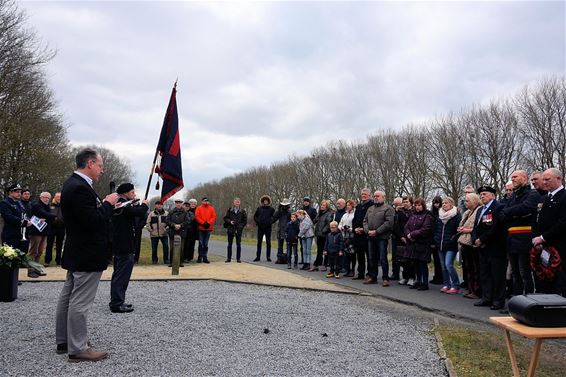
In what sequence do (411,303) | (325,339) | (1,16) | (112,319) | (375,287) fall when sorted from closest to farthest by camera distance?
(325,339), (112,319), (411,303), (375,287), (1,16)

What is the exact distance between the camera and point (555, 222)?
21.0ft

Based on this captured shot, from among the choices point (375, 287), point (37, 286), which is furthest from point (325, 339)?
point (37, 286)

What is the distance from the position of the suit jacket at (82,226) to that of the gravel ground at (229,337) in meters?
1.05

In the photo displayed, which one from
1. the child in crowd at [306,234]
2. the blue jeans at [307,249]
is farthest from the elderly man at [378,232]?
the blue jeans at [307,249]

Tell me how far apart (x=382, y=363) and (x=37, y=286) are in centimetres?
779

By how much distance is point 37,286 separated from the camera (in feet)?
31.8

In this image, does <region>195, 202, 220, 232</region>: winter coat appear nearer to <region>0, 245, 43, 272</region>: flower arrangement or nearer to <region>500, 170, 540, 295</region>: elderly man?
<region>0, 245, 43, 272</region>: flower arrangement

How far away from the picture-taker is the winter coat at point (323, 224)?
44.3 feet

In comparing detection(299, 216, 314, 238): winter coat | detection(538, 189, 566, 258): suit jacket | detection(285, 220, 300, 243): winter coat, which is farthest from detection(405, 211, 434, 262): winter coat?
detection(285, 220, 300, 243): winter coat

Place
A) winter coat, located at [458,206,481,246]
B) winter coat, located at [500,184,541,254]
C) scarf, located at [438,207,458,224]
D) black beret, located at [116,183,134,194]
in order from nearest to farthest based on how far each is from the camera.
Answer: black beret, located at [116,183,134,194] → winter coat, located at [500,184,541,254] → winter coat, located at [458,206,481,246] → scarf, located at [438,207,458,224]

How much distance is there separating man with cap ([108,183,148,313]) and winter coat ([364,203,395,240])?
18.6 ft

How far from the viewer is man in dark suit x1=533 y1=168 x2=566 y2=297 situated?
245 inches

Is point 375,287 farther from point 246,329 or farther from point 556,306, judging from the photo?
point 556,306

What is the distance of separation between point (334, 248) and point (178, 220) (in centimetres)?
519
